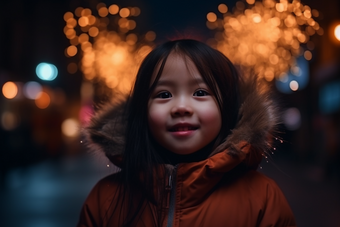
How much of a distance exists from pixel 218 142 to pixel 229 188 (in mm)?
244

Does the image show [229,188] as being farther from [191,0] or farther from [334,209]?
[334,209]

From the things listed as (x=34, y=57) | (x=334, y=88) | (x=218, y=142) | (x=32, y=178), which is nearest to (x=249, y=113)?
(x=218, y=142)

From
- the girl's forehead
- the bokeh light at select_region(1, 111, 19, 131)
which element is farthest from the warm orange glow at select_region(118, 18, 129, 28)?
the bokeh light at select_region(1, 111, 19, 131)

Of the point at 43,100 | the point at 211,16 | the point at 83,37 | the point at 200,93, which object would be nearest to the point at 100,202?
the point at 200,93

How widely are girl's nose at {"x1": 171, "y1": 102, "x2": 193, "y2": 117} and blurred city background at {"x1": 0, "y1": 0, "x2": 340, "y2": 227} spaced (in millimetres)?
526

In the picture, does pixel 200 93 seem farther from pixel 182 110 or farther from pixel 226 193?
pixel 226 193

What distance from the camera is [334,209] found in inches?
392

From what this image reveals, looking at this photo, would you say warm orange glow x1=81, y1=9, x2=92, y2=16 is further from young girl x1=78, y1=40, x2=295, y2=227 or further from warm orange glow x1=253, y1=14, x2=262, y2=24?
young girl x1=78, y1=40, x2=295, y2=227

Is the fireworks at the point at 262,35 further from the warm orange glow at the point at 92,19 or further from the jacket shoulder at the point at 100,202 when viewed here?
the jacket shoulder at the point at 100,202

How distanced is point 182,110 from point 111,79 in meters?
5.72

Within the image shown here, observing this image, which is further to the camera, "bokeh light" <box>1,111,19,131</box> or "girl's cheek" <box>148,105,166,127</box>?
"bokeh light" <box>1,111,19,131</box>

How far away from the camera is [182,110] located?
2.54m

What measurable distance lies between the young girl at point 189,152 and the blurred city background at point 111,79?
0.22 metres

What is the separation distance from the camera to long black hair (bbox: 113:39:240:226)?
102 inches
